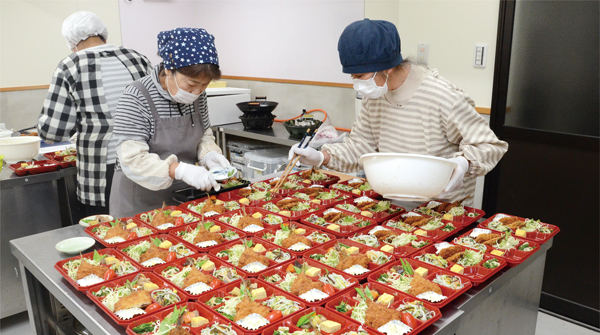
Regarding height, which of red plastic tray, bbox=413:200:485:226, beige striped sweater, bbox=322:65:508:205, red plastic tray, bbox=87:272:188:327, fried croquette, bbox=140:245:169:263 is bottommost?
red plastic tray, bbox=87:272:188:327

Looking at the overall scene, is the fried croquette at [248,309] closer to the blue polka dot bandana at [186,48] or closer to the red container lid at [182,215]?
the red container lid at [182,215]

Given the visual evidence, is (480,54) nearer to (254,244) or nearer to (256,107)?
(256,107)

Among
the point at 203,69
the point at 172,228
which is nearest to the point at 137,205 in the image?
the point at 172,228

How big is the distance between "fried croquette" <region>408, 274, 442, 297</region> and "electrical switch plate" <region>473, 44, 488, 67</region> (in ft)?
7.60

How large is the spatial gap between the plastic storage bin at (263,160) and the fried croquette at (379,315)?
2.87 metres

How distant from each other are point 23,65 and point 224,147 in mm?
2261

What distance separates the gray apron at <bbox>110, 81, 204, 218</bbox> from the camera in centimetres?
226

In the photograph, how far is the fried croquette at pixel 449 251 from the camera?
61.9 inches

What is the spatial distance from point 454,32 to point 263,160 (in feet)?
6.40

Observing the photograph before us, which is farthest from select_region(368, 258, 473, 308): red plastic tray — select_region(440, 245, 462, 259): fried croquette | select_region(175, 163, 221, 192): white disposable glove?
select_region(175, 163, 221, 192): white disposable glove

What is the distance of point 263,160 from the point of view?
4.15m

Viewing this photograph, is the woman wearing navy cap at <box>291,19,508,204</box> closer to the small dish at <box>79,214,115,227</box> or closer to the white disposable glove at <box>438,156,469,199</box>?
the white disposable glove at <box>438,156,469,199</box>

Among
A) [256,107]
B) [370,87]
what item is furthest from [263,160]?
[370,87]

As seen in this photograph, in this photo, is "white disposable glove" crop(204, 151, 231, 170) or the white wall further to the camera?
the white wall
